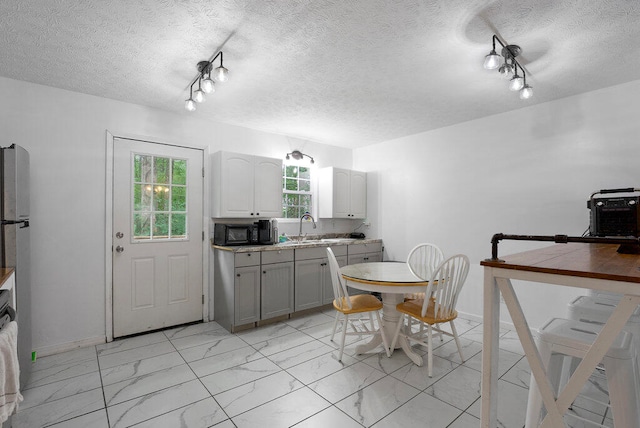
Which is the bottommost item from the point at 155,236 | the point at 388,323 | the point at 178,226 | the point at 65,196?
the point at 388,323

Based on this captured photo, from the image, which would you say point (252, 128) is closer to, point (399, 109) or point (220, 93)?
point (220, 93)

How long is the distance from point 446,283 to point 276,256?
1.90 meters

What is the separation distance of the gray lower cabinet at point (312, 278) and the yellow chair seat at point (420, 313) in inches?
55.6

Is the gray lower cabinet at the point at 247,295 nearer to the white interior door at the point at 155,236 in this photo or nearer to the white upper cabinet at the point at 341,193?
the white interior door at the point at 155,236

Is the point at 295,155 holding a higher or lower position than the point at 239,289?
higher

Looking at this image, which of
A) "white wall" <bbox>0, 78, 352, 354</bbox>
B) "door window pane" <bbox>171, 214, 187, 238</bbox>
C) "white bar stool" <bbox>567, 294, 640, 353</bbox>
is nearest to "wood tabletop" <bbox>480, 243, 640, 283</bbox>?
"white bar stool" <bbox>567, 294, 640, 353</bbox>

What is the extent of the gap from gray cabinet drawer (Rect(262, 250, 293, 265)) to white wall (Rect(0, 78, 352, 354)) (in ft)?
5.24

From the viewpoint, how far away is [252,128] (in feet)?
13.6

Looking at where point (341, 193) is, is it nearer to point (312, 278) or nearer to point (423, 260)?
point (312, 278)

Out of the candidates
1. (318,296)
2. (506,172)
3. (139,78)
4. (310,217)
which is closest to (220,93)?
(139,78)

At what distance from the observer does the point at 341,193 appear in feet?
15.4

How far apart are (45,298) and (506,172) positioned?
4.80 m

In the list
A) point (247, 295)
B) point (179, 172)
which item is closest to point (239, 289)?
point (247, 295)

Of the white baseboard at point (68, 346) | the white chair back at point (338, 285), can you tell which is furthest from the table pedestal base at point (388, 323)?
the white baseboard at point (68, 346)
